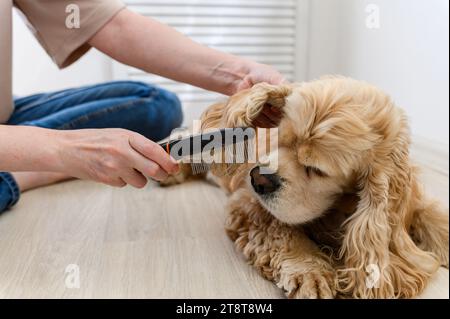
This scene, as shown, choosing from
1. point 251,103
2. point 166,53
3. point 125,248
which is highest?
point 166,53

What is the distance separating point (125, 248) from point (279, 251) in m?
0.38

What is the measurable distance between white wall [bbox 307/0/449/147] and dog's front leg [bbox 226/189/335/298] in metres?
1.03

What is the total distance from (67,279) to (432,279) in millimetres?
789

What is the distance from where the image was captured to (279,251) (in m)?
1.08

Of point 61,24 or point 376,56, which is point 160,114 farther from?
point 376,56

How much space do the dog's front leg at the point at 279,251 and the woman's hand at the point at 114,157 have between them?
291mm

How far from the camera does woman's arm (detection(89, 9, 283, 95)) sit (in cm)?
140

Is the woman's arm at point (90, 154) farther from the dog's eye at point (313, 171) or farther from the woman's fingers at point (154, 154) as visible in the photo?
the dog's eye at point (313, 171)

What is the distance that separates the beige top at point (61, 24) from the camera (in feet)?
4.70

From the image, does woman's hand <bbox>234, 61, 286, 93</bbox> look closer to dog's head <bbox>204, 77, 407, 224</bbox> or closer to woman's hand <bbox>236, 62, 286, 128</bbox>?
woman's hand <bbox>236, 62, 286, 128</bbox>

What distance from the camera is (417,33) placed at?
1.96 m

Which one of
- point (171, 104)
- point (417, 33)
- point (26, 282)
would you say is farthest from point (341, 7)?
point (26, 282)

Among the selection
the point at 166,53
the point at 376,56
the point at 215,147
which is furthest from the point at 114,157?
the point at 376,56

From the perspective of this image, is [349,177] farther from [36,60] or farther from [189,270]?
[36,60]
